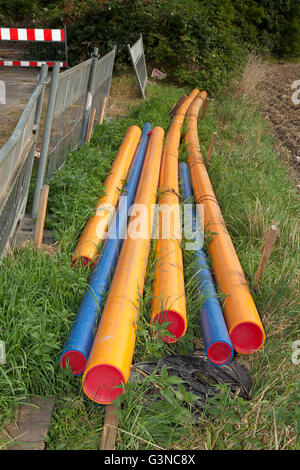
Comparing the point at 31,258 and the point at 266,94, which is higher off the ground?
the point at 31,258

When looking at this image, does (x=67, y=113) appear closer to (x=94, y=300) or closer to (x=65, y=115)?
(x=65, y=115)

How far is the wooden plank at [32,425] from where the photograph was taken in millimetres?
1937

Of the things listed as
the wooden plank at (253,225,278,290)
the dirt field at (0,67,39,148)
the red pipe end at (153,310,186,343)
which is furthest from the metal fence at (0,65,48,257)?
the dirt field at (0,67,39,148)

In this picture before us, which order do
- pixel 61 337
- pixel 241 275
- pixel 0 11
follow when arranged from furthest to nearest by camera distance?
pixel 0 11 < pixel 241 275 < pixel 61 337

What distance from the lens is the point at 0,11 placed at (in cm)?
1498

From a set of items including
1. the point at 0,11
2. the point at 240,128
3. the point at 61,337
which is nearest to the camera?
the point at 61,337

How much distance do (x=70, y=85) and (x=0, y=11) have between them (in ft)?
44.6

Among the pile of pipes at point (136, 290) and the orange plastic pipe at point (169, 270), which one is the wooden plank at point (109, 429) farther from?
the orange plastic pipe at point (169, 270)

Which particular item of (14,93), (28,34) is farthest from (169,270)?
(28,34)

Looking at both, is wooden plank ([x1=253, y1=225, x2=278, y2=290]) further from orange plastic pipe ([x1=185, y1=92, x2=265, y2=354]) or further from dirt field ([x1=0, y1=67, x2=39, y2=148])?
dirt field ([x1=0, y1=67, x2=39, y2=148])

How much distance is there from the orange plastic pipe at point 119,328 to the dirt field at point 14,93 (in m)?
3.03

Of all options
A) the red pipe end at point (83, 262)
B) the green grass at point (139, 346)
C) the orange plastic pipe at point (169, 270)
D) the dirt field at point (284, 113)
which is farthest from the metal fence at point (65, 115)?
the dirt field at point (284, 113)
